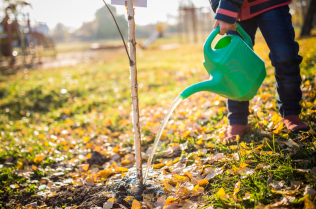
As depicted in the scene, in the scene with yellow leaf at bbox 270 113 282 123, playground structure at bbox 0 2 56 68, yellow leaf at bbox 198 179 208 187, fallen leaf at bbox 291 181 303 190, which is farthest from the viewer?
playground structure at bbox 0 2 56 68

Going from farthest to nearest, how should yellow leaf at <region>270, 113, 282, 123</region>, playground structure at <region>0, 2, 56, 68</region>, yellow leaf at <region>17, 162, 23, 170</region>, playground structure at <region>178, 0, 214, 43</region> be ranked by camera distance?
1. playground structure at <region>178, 0, 214, 43</region>
2. playground structure at <region>0, 2, 56, 68</region>
3. yellow leaf at <region>17, 162, 23, 170</region>
4. yellow leaf at <region>270, 113, 282, 123</region>

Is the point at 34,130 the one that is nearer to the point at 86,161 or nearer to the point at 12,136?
the point at 12,136

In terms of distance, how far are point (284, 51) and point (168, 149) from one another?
1.27 meters

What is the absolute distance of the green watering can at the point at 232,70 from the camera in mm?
1354

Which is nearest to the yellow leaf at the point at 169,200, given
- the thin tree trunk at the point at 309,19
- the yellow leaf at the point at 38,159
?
the yellow leaf at the point at 38,159

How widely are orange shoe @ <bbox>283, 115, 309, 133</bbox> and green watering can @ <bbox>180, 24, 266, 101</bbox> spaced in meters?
0.51

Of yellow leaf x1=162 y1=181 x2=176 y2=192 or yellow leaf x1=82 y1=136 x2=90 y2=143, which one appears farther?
yellow leaf x1=82 y1=136 x2=90 y2=143

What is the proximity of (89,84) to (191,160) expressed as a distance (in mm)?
4043

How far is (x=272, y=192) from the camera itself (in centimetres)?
116

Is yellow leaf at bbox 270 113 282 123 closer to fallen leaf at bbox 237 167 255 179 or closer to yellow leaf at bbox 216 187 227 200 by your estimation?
fallen leaf at bbox 237 167 255 179

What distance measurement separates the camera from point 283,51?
1.55 m

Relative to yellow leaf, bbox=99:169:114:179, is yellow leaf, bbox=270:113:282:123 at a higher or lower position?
higher

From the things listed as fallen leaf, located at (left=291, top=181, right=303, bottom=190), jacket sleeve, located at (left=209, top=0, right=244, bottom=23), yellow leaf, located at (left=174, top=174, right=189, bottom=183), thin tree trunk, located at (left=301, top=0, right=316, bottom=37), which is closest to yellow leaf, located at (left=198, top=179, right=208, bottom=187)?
yellow leaf, located at (left=174, top=174, right=189, bottom=183)

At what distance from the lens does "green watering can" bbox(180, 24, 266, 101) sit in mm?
1354
